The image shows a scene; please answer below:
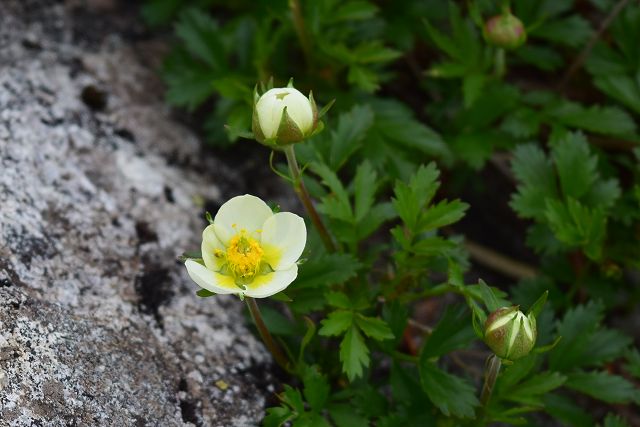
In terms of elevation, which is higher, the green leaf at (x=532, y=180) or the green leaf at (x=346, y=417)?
the green leaf at (x=532, y=180)

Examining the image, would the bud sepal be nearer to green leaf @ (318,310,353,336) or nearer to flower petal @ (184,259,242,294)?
flower petal @ (184,259,242,294)

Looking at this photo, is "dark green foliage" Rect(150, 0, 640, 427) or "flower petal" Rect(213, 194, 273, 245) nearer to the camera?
"flower petal" Rect(213, 194, 273, 245)

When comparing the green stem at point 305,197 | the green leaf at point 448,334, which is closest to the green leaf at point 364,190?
the green stem at point 305,197

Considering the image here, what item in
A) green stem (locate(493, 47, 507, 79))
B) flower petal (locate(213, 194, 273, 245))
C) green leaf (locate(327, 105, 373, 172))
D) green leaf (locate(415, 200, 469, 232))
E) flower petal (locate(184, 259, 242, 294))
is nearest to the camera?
flower petal (locate(184, 259, 242, 294))

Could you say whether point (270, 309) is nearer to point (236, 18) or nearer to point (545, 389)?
point (545, 389)

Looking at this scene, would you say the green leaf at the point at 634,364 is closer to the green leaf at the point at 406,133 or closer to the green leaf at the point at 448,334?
the green leaf at the point at 448,334

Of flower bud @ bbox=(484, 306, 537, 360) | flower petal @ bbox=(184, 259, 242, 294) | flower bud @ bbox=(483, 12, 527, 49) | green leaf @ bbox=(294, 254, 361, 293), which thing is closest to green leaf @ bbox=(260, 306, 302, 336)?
green leaf @ bbox=(294, 254, 361, 293)
